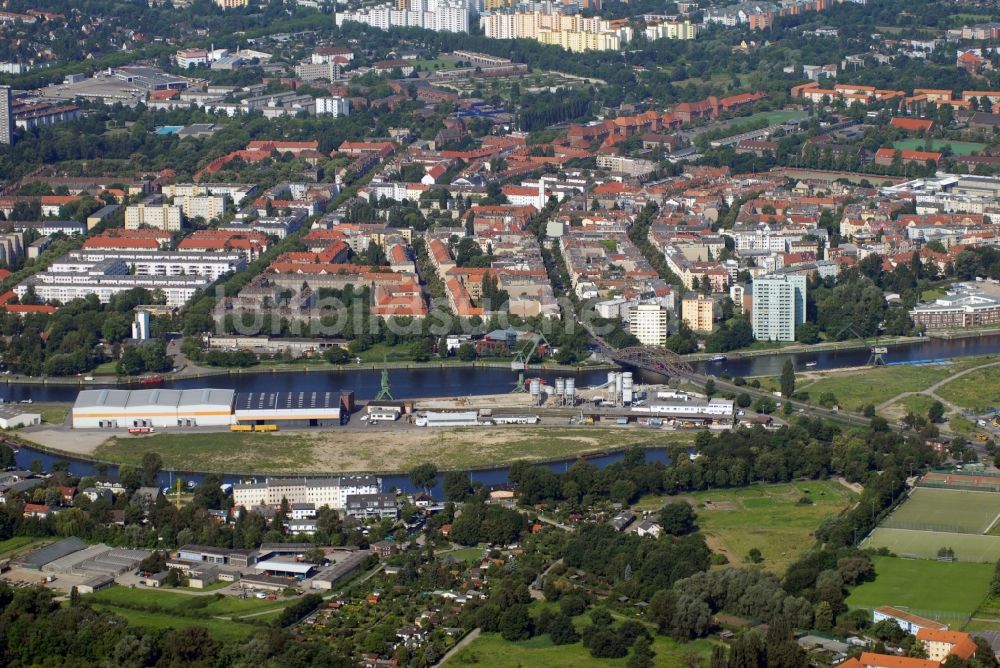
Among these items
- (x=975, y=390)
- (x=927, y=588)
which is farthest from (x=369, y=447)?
(x=975, y=390)

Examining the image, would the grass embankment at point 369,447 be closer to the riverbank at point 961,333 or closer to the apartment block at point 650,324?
the apartment block at point 650,324

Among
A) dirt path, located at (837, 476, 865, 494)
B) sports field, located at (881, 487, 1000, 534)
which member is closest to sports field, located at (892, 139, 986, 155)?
dirt path, located at (837, 476, 865, 494)

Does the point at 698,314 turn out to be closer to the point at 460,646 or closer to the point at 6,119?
the point at 460,646

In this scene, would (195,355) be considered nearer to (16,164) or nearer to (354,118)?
(16,164)

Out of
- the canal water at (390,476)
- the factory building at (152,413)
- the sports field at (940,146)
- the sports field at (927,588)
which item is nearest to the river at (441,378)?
the factory building at (152,413)

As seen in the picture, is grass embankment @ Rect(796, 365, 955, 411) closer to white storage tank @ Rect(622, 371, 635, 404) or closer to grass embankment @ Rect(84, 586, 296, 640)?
white storage tank @ Rect(622, 371, 635, 404)
